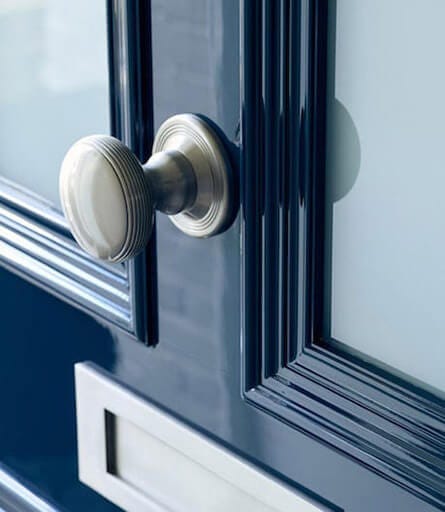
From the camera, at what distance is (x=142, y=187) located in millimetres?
431

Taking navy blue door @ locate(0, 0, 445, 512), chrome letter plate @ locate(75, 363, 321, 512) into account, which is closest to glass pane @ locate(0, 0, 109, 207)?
navy blue door @ locate(0, 0, 445, 512)

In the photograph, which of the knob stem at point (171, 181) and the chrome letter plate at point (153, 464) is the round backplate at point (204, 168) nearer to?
the knob stem at point (171, 181)

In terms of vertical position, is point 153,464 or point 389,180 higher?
point 389,180

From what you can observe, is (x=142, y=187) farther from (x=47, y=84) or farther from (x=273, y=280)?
(x=47, y=84)

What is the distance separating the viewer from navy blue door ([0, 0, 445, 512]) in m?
0.41

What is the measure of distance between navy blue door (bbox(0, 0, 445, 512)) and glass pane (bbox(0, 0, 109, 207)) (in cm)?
2

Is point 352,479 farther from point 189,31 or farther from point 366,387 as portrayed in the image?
point 189,31

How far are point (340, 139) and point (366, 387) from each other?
97 millimetres

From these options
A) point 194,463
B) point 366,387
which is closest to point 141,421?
point 194,463

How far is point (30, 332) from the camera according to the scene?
0.65 meters

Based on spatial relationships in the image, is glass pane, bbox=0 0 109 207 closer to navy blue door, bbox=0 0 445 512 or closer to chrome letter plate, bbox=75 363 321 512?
navy blue door, bbox=0 0 445 512

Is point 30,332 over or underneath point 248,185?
underneath

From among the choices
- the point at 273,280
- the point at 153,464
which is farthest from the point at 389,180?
the point at 153,464

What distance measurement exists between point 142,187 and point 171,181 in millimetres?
22
